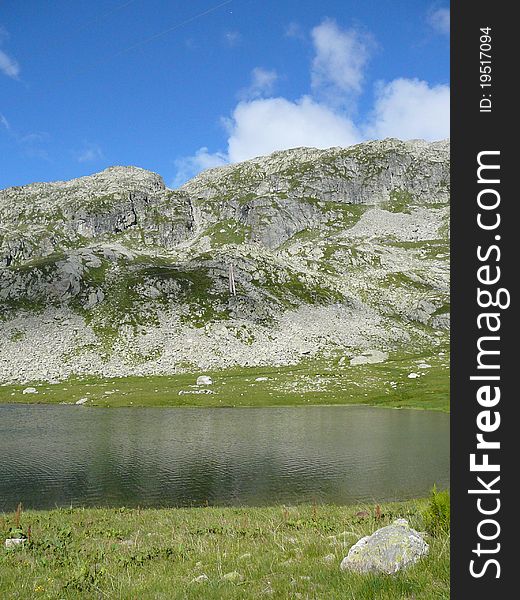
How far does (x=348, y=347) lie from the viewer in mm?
136625

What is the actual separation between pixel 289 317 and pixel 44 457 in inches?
4430

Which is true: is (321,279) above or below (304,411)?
above

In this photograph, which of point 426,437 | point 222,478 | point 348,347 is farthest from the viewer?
point 348,347

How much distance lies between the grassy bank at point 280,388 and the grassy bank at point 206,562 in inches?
2472

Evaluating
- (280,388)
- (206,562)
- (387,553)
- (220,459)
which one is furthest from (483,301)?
(280,388)

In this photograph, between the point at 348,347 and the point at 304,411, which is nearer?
the point at 304,411

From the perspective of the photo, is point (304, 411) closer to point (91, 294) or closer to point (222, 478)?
point (222, 478)

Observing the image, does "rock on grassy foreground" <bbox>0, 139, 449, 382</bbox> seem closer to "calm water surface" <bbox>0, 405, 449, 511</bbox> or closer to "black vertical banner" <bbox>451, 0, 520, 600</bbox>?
"calm water surface" <bbox>0, 405, 449, 511</bbox>

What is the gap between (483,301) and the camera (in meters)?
4.53

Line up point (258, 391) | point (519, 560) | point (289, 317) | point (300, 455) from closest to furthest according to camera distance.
→ point (519, 560) < point (300, 455) < point (258, 391) < point (289, 317)

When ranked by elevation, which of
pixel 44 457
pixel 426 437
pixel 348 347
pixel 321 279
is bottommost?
pixel 44 457

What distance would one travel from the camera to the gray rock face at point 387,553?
29.0 ft

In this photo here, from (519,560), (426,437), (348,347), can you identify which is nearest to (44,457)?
(426,437)

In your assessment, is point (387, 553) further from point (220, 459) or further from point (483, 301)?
point (220, 459)
